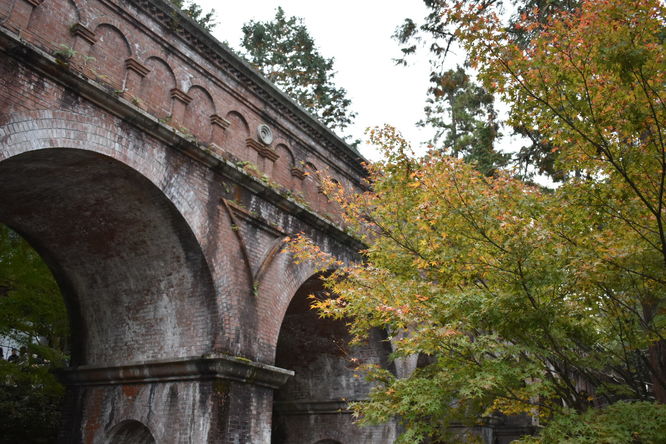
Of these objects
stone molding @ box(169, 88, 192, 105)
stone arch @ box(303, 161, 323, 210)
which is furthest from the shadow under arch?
stone arch @ box(303, 161, 323, 210)

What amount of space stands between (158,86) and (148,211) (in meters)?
2.22

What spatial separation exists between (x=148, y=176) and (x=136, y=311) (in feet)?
8.83

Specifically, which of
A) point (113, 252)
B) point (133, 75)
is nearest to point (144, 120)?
point (133, 75)

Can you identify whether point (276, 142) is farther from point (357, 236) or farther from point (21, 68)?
point (21, 68)

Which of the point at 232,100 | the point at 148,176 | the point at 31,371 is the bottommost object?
the point at 31,371

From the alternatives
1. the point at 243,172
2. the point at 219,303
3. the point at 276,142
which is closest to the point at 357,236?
the point at 276,142

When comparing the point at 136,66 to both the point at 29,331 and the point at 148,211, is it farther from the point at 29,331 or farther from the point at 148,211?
the point at 29,331

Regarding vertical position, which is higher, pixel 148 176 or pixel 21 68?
pixel 21 68

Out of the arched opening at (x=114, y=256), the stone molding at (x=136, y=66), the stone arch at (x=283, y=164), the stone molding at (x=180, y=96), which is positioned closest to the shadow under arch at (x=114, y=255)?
the arched opening at (x=114, y=256)

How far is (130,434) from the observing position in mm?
9711

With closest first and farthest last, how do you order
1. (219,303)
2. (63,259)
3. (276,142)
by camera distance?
(219,303)
(63,259)
(276,142)

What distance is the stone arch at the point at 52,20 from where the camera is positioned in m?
7.73

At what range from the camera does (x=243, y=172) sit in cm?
1022

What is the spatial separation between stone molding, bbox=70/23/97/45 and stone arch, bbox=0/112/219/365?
1553 mm
